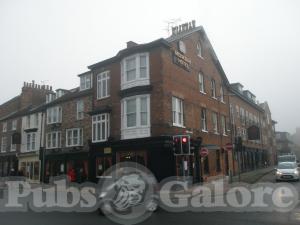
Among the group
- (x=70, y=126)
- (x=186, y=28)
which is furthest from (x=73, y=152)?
(x=186, y=28)

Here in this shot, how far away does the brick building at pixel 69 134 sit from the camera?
30.1m

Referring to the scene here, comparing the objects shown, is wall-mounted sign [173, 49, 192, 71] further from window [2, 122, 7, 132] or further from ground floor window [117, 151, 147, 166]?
window [2, 122, 7, 132]

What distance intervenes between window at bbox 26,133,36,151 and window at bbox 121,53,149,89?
18098mm

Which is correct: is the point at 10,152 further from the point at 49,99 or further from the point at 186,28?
the point at 186,28

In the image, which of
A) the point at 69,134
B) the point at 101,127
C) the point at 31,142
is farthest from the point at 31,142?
the point at 101,127

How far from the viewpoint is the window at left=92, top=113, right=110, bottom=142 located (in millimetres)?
25531

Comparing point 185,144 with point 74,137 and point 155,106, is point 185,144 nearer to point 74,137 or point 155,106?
point 155,106

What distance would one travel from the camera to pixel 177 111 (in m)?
24.1

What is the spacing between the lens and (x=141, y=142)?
2220cm

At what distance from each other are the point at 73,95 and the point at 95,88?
5460mm

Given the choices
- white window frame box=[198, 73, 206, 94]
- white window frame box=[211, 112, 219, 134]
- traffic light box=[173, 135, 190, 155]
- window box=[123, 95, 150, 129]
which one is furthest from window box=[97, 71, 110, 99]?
traffic light box=[173, 135, 190, 155]

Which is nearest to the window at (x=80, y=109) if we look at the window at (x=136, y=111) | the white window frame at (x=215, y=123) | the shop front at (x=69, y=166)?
the shop front at (x=69, y=166)

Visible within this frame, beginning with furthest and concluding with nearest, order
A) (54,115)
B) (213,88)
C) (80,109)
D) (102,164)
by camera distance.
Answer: (54,115) → (213,88) → (80,109) → (102,164)

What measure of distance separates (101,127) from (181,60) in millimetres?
8544
